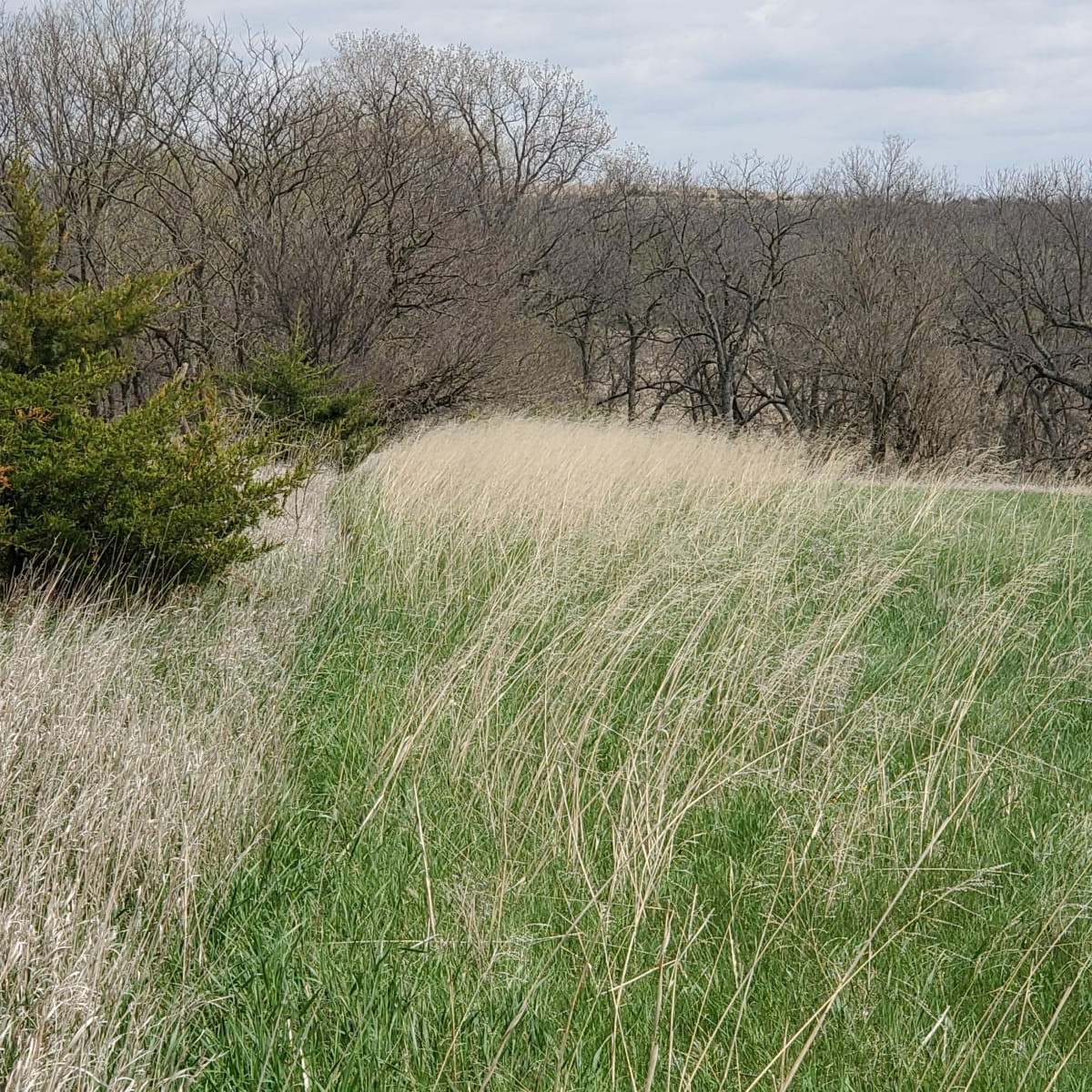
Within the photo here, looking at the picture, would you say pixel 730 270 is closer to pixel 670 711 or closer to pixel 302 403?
pixel 302 403

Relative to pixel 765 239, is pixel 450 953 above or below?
below

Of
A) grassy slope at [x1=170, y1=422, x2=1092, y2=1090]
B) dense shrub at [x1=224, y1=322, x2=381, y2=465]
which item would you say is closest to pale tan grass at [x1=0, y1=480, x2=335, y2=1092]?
grassy slope at [x1=170, y1=422, x2=1092, y2=1090]

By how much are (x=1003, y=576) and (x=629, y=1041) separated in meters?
4.88

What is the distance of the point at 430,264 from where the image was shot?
17547mm

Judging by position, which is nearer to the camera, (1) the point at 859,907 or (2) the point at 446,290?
(1) the point at 859,907

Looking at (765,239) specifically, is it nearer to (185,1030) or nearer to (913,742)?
Result: (913,742)

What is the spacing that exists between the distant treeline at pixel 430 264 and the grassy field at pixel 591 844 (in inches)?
350

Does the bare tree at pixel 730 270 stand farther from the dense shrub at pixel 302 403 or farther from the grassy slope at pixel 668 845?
the grassy slope at pixel 668 845

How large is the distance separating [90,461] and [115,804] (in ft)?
8.80

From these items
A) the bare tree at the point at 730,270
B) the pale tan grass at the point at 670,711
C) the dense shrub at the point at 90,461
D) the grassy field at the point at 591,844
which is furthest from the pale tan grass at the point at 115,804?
the bare tree at the point at 730,270

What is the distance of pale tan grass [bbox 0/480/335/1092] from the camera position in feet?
7.18

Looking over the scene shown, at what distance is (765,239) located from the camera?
89.8 feet

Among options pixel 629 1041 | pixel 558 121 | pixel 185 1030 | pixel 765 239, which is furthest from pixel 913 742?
pixel 558 121

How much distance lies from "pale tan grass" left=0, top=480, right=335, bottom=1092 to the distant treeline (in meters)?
8.53
